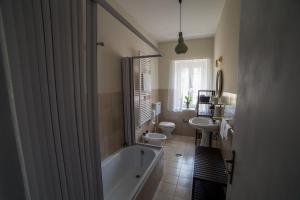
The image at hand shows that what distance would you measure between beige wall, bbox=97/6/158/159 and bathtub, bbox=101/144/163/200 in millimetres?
188

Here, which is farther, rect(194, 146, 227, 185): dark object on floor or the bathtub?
the bathtub

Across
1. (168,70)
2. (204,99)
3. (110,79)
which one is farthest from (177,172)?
(168,70)

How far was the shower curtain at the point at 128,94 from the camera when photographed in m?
2.27

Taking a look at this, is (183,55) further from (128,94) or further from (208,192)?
(208,192)

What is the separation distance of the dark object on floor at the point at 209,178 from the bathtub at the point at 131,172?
0.55 meters

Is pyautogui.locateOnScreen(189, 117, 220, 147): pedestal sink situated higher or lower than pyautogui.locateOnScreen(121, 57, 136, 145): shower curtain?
lower

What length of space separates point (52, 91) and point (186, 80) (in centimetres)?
363

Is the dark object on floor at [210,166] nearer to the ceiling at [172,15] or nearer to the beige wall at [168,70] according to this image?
the beige wall at [168,70]

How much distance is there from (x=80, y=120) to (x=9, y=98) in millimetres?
291

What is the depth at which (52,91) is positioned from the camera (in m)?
0.58

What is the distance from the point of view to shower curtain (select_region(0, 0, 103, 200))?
1.57 feet

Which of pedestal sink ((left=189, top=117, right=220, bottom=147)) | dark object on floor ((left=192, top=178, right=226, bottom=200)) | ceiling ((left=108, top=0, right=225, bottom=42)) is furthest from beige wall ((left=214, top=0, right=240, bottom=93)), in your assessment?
dark object on floor ((left=192, top=178, right=226, bottom=200))

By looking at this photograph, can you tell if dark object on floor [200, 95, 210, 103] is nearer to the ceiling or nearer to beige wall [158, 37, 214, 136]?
beige wall [158, 37, 214, 136]

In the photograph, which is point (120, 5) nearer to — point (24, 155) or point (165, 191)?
point (24, 155)
